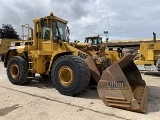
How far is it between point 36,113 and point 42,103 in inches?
28.4

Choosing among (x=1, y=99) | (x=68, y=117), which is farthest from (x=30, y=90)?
(x=68, y=117)

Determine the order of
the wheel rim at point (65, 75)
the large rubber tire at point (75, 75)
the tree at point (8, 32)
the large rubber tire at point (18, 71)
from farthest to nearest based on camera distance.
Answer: the tree at point (8, 32)
the large rubber tire at point (18, 71)
the wheel rim at point (65, 75)
the large rubber tire at point (75, 75)

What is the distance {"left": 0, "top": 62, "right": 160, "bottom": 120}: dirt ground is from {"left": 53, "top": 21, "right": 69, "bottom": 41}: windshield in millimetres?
1825

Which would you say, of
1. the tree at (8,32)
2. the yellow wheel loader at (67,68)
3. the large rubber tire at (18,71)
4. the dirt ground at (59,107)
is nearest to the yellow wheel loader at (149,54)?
the dirt ground at (59,107)

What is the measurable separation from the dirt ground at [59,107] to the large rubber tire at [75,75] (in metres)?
0.20

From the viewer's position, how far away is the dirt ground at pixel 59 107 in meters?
4.35

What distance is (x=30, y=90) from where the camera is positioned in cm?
683

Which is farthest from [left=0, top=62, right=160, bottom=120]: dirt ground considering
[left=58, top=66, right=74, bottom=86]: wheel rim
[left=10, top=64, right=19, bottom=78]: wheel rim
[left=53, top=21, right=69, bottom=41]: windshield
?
[left=53, top=21, right=69, bottom=41]: windshield

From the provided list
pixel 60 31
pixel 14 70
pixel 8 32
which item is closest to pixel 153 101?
pixel 60 31

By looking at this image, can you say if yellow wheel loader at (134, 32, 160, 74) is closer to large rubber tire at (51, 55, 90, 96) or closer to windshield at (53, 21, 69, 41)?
windshield at (53, 21, 69, 41)

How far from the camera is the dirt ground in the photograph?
14.3 ft

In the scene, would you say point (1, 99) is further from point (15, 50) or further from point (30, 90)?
point (15, 50)

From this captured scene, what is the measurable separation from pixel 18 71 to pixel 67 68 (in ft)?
8.15

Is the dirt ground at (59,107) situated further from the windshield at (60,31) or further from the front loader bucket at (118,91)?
the windshield at (60,31)
